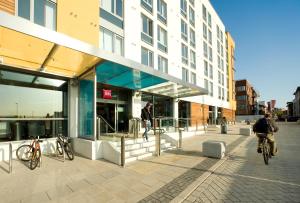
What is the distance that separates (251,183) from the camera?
606cm

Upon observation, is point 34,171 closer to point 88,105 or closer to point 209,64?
point 88,105

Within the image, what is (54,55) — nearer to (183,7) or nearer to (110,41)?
(110,41)

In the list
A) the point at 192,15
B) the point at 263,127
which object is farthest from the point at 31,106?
the point at 192,15

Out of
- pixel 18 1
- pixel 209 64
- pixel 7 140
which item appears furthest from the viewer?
pixel 209 64

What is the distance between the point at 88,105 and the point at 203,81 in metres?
22.5

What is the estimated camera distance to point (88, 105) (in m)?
9.85

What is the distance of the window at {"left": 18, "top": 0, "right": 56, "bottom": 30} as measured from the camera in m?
9.63

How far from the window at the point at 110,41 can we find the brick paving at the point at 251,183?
9.67m

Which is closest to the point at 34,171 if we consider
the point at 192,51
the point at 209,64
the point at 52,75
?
the point at 52,75

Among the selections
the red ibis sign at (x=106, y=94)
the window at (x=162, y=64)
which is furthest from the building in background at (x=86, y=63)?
the window at (x=162, y=64)

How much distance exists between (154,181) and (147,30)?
565 inches

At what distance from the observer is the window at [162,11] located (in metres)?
20.0

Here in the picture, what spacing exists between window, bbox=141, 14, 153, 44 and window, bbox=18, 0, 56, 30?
779cm

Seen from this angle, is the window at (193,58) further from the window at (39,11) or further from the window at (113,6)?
the window at (39,11)
